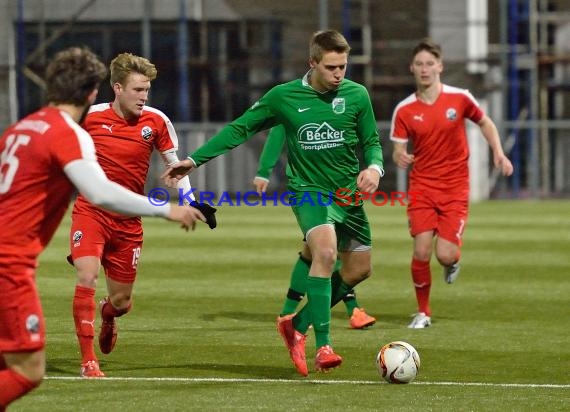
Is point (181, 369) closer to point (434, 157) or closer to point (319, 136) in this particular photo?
point (319, 136)

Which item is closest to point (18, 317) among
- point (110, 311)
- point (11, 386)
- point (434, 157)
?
point (11, 386)

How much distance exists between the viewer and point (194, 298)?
498 inches

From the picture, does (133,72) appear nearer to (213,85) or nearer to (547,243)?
(547,243)

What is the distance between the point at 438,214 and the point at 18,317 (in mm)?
5895

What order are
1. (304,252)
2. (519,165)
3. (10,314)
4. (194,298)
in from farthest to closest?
(519,165), (194,298), (304,252), (10,314)

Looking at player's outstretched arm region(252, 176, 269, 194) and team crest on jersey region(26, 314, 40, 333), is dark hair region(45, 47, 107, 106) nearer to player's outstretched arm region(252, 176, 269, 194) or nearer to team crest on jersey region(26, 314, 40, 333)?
team crest on jersey region(26, 314, 40, 333)

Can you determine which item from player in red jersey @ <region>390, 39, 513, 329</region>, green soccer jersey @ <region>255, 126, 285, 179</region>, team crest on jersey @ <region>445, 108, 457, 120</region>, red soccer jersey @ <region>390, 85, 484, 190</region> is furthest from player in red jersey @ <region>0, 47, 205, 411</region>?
team crest on jersey @ <region>445, 108, 457, 120</region>

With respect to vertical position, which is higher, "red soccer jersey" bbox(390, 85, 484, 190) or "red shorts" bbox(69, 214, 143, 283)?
"red soccer jersey" bbox(390, 85, 484, 190)

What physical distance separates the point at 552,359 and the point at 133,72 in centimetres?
339

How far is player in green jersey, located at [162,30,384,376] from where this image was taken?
8.43m

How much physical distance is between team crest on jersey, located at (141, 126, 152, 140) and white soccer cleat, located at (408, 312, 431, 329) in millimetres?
2872

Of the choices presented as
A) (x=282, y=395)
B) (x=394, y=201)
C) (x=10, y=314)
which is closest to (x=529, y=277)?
(x=282, y=395)

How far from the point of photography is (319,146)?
28.5ft

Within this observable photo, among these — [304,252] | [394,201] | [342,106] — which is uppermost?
[342,106]
